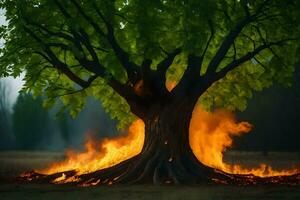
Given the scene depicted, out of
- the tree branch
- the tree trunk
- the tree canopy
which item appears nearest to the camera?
the tree canopy

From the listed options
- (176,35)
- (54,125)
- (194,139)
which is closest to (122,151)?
(194,139)

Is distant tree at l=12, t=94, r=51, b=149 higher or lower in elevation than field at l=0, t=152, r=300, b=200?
higher

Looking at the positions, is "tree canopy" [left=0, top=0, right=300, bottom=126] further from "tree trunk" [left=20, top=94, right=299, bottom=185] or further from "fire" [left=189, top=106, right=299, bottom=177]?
"fire" [left=189, top=106, right=299, bottom=177]

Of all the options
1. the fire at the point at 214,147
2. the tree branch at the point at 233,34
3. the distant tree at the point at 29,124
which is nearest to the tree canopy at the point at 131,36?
the tree branch at the point at 233,34

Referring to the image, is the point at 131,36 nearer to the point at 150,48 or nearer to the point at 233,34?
the point at 150,48

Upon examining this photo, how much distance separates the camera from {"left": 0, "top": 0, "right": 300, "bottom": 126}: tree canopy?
2161 cm

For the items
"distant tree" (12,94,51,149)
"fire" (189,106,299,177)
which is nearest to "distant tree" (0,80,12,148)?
"distant tree" (12,94,51,149)

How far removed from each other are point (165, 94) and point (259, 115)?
1166 inches

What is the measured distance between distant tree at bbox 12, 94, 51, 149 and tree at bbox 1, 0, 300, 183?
4911 centimetres

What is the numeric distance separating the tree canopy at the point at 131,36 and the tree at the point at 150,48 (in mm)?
46

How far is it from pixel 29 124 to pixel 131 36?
55.5 m

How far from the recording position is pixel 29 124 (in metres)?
75.9

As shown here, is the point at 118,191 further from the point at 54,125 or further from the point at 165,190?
the point at 54,125

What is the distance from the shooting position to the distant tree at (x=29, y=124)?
247 feet
